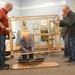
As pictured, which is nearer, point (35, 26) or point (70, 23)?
point (70, 23)

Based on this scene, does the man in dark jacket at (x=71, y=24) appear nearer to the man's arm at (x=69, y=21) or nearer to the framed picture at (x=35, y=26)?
the man's arm at (x=69, y=21)

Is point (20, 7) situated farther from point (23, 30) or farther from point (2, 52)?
point (2, 52)

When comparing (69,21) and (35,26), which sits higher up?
(35,26)

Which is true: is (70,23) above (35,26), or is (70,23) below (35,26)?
below

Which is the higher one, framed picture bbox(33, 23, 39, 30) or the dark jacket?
framed picture bbox(33, 23, 39, 30)

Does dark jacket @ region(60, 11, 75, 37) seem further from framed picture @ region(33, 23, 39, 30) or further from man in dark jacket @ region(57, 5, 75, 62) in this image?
framed picture @ region(33, 23, 39, 30)

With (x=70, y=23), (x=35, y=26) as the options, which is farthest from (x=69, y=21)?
(x=35, y=26)

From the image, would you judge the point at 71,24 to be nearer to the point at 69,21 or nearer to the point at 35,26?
the point at 69,21

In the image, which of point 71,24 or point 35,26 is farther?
point 35,26

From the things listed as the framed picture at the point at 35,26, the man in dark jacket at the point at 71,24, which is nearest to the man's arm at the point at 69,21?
the man in dark jacket at the point at 71,24

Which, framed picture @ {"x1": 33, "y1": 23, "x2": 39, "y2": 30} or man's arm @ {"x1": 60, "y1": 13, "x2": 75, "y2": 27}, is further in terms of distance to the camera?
framed picture @ {"x1": 33, "y1": 23, "x2": 39, "y2": 30}

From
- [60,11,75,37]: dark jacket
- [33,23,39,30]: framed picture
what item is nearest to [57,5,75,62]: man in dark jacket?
[60,11,75,37]: dark jacket

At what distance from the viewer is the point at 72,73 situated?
3.80 m

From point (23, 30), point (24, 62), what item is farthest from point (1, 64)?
point (23, 30)
